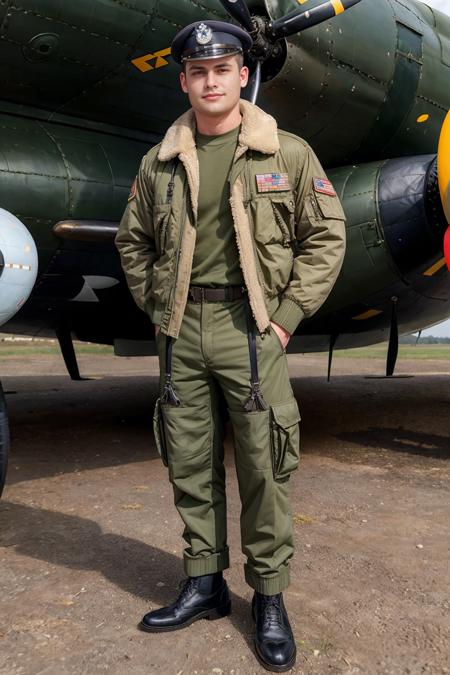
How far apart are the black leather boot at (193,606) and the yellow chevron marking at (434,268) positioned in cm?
438

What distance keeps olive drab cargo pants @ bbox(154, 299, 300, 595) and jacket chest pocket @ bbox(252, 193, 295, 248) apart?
0.32 m

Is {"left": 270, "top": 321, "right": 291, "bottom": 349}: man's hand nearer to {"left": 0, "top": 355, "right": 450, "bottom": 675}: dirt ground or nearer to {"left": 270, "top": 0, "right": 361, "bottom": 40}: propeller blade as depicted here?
{"left": 0, "top": 355, "right": 450, "bottom": 675}: dirt ground

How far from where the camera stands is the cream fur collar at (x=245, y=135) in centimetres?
281

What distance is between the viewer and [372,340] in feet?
30.8

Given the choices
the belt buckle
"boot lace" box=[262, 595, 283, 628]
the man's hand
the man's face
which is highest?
the man's face

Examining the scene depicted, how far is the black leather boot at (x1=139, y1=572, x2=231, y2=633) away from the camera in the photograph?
2.86 meters

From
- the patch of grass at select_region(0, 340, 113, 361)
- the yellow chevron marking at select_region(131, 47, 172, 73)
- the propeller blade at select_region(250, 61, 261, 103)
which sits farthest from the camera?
the patch of grass at select_region(0, 340, 113, 361)

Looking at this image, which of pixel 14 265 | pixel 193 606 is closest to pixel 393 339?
pixel 14 265

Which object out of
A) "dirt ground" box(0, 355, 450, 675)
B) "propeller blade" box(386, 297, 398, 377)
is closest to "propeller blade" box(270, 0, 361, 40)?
"propeller blade" box(386, 297, 398, 377)

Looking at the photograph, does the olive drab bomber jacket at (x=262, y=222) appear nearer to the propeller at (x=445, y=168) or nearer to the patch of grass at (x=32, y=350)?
the propeller at (x=445, y=168)

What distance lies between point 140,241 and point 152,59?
2.94 metres

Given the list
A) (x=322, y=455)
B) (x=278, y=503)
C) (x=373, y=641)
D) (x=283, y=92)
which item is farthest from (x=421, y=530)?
(x=283, y=92)

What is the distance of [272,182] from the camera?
2.81 meters

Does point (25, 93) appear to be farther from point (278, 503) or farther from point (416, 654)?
point (416, 654)
